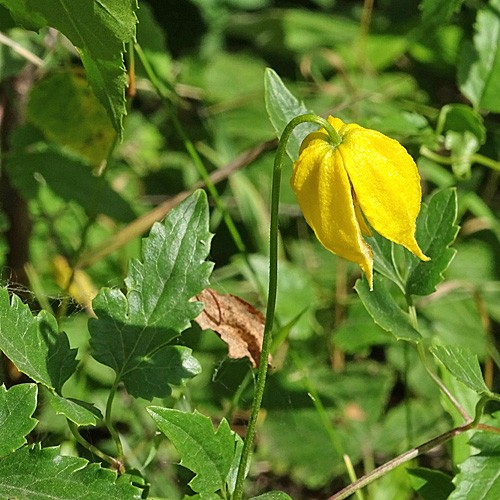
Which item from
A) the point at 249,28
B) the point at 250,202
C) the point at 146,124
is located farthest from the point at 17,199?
the point at 249,28

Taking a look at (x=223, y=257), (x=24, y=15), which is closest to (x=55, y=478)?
(x=24, y=15)

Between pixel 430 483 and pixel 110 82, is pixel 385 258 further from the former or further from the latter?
pixel 110 82

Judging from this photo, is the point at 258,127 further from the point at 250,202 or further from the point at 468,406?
the point at 468,406

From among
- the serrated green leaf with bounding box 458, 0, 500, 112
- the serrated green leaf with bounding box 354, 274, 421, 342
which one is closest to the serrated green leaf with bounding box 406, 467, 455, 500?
the serrated green leaf with bounding box 354, 274, 421, 342

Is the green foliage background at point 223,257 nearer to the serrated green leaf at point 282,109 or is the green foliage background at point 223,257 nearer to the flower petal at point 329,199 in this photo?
the serrated green leaf at point 282,109

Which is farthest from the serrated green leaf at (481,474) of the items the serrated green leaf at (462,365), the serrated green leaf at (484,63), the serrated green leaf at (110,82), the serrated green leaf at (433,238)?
the serrated green leaf at (484,63)

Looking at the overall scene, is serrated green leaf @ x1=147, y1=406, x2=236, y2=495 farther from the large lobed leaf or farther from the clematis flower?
the large lobed leaf
